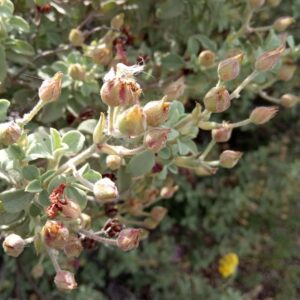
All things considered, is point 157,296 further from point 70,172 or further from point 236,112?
point 70,172

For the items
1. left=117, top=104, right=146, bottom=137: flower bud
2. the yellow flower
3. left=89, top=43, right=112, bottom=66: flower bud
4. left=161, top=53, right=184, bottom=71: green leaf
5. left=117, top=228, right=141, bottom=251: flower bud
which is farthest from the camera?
the yellow flower

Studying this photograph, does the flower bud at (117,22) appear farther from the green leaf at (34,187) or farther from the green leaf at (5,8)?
the green leaf at (34,187)

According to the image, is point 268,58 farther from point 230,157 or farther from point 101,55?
point 101,55

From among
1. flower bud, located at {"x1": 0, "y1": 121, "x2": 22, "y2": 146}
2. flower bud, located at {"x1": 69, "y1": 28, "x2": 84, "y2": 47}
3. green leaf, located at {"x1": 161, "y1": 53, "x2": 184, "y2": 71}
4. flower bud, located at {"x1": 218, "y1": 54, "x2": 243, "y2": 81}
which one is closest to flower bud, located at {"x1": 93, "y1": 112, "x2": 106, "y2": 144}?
flower bud, located at {"x1": 0, "y1": 121, "x2": 22, "y2": 146}

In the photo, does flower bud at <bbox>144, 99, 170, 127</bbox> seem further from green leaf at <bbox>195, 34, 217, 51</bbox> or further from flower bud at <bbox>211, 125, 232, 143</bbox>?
green leaf at <bbox>195, 34, 217, 51</bbox>

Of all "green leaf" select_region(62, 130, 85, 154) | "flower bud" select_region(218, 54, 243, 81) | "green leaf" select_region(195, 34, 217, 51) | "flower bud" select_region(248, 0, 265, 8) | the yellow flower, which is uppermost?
"flower bud" select_region(218, 54, 243, 81)

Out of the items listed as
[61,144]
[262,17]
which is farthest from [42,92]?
[262,17]

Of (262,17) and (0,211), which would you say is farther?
(262,17)
